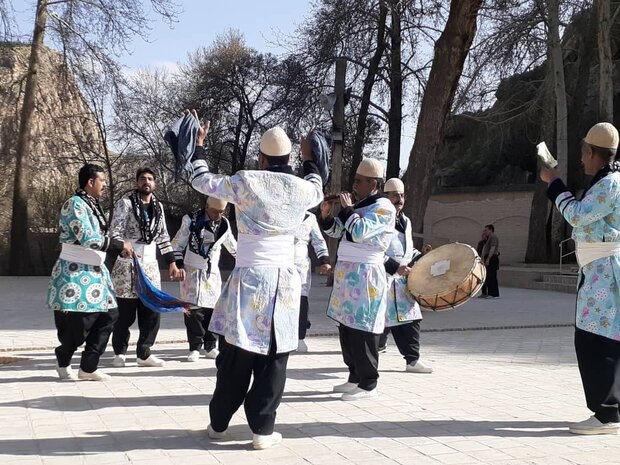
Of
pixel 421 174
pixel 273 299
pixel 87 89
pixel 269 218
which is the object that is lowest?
pixel 273 299

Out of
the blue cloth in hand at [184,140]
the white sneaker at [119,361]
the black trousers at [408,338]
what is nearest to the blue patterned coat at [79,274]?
the white sneaker at [119,361]

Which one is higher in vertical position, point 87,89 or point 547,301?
point 87,89

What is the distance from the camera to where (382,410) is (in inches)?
227

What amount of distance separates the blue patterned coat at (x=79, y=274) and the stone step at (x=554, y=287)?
1596 centimetres

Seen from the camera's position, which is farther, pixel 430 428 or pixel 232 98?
pixel 232 98

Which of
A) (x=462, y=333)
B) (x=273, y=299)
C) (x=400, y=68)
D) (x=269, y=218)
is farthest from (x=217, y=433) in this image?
(x=400, y=68)

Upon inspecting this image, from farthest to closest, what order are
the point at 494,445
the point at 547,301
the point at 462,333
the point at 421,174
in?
the point at 547,301, the point at 421,174, the point at 462,333, the point at 494,445

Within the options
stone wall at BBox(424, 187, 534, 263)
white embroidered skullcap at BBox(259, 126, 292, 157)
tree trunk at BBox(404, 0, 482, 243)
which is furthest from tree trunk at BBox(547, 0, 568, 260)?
white embroidered skullcap at BBox(259, 126, 292, 157)

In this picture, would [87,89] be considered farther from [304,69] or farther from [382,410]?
[382,410]

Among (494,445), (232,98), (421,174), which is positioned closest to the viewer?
(494,445)

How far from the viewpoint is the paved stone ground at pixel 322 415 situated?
14.9 ft

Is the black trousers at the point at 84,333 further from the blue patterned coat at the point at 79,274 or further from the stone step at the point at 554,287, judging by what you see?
the stone step at the point at 554,287

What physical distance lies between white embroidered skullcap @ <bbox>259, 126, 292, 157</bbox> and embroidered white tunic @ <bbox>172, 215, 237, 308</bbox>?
10.1 feet

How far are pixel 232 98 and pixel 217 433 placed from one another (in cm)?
2803
